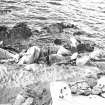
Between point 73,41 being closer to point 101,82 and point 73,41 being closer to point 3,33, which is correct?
point 3,33

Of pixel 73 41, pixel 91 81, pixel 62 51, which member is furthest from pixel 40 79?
pixel 73 41

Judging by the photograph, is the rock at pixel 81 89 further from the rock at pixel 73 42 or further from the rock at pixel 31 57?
the rock at pixel 73 42

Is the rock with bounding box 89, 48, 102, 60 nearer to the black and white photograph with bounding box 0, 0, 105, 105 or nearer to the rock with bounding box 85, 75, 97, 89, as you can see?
the black and white photograph with bounding box 0, 0, 105, 105

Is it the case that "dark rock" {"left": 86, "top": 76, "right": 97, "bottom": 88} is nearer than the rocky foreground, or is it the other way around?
the rocky foreground

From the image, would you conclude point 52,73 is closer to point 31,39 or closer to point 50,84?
point 50,84

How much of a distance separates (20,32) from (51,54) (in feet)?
7.45

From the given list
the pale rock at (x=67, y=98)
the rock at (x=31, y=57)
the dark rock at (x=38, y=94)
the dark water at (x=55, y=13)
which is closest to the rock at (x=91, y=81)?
the pale rock at (x=67, y=98)

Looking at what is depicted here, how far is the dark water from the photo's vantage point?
37.7 feet

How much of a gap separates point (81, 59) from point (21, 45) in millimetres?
2219

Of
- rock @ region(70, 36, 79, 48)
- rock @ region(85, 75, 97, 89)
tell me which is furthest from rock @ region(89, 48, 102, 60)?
rock @ region(85, 75, 97, 89)

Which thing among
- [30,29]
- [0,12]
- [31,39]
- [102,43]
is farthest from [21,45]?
[0,12]

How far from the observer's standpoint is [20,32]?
9.77 meters

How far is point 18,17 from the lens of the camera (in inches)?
465

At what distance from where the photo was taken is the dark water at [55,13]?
1149 centimetres
